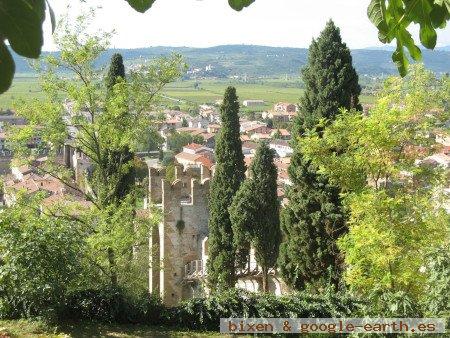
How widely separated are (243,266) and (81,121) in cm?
830

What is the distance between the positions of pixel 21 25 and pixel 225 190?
55.6 ft

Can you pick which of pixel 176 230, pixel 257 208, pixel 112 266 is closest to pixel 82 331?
pixel 112 266

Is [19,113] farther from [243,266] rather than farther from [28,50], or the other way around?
[28,50]

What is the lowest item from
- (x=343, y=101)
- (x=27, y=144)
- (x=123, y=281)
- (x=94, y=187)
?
(x=123, y=281)

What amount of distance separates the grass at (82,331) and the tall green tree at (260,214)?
6173 mm

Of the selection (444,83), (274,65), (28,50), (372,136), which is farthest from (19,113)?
(274,65)

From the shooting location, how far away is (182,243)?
18.6 metres

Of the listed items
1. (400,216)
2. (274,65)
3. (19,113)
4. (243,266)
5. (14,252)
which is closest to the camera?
(400,216)

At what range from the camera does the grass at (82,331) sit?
905cm

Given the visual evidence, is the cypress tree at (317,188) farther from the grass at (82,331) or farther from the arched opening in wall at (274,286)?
the grass at (82,331)

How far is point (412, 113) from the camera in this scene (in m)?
8.65

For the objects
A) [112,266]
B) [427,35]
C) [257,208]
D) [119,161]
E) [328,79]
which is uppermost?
[328,79]

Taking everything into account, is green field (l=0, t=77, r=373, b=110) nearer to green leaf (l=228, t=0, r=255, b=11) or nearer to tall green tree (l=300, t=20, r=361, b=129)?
tall green tree (l=300, t=20, r=361, b=129)

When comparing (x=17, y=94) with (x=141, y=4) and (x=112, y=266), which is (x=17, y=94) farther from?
(x=141, y=4)
